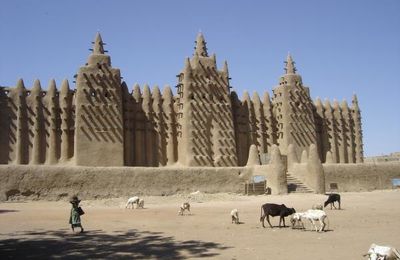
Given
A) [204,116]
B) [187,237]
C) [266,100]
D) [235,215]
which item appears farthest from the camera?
[266,100]

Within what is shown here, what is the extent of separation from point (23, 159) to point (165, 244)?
2712 cm

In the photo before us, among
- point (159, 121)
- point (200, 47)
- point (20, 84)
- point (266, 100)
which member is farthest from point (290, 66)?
point (20, 84)

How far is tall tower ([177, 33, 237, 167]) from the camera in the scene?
39.8m

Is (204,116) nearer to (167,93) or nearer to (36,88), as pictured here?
(167,93)

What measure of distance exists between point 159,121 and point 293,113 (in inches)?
581

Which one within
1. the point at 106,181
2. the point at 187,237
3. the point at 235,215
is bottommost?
the point at 187,237

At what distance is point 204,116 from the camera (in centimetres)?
4062

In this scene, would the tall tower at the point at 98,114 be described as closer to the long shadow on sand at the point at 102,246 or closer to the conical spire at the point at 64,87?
the conical spire at the point at 64,87

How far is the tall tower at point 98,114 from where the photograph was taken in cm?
3584

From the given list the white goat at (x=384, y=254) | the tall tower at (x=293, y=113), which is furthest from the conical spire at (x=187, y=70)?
the white goat at (x=384, y=254)

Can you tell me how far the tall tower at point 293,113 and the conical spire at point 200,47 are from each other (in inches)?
355

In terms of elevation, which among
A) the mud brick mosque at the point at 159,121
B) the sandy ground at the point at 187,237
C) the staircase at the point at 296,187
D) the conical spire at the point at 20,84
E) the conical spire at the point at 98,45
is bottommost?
the sandy ground at the point at 187,237

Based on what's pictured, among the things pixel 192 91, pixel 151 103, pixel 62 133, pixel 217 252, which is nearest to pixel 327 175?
pixel 192 91

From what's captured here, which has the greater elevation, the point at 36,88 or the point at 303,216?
the point at 36,88
